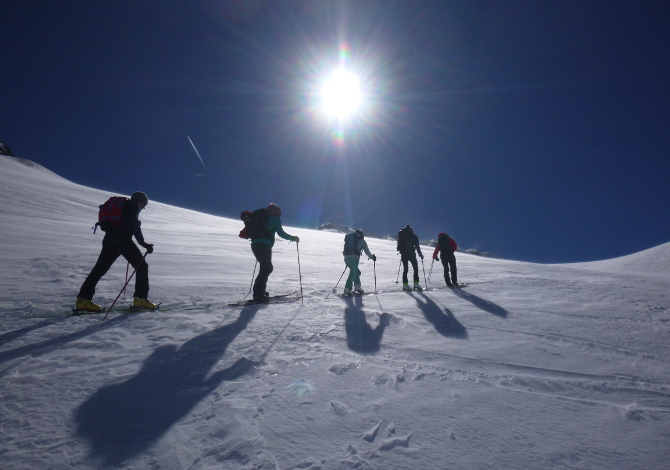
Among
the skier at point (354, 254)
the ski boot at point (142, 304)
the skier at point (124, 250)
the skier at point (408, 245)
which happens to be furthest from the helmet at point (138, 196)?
the skier at point (408, 245)

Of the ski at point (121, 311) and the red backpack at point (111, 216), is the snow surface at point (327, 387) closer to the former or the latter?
the ski at point (121, 311)

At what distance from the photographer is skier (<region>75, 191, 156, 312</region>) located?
16.9 ft

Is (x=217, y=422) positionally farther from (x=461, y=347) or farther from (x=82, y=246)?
(x=82, y=246)

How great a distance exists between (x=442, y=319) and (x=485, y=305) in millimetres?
2027

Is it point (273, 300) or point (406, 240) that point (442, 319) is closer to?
point (273, 300)

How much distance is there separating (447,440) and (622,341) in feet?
13.7

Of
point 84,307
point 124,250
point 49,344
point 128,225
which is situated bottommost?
point 49,344

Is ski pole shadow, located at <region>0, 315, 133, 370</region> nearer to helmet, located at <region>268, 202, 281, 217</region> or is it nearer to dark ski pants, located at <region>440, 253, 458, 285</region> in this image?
helmet, located at <region>268, 202, 281, 217</region>

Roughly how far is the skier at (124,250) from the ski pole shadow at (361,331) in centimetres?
344

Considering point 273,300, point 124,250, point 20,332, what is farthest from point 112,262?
point 273,300

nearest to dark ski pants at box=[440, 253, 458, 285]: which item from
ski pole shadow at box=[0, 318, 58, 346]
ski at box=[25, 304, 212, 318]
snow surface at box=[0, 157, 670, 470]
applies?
snow surface at box=[0, 157, 670, 470]

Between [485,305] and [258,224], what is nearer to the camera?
[258,224]

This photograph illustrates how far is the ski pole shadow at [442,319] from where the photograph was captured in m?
4.72

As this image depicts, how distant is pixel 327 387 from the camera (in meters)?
2.88
